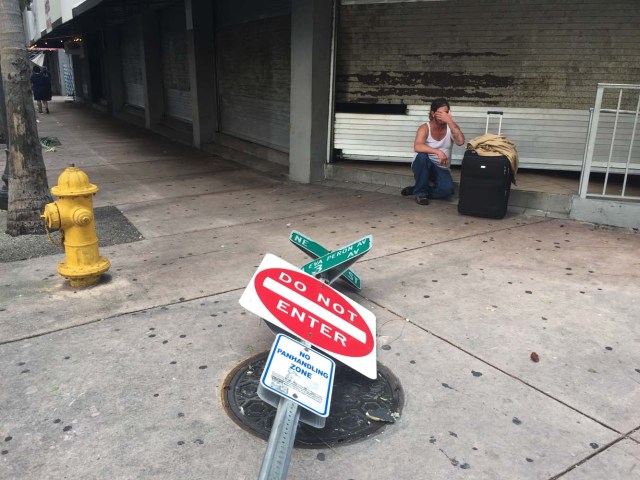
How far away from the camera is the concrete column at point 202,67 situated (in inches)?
440

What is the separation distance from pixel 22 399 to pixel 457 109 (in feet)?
→ 21.6

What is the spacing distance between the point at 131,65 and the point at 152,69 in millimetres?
4164

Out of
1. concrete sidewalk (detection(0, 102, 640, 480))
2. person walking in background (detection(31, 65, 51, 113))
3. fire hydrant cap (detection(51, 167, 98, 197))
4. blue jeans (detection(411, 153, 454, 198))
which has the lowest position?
concrete sidewalk (detection(0, 102, 640, 480))

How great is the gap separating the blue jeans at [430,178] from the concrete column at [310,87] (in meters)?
1.86

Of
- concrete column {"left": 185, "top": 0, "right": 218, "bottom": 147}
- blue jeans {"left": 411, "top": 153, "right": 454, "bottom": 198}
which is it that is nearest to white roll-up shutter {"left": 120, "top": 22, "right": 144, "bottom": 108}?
concrete column {"left": 185, "top": 0, "right": 218, "bottom": 147}

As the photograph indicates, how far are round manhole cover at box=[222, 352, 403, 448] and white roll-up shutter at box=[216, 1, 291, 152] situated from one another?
7.07 metres

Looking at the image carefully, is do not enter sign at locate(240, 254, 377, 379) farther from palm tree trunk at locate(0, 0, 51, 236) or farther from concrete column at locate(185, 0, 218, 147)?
concrete column at locate(185, 0, 218, 147)

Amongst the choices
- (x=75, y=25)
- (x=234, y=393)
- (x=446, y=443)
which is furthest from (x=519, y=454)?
(x=75, y=25)

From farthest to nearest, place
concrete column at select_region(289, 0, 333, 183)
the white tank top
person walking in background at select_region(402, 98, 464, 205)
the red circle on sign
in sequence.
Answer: concrete column at select_region(289, 0, 333, 183) → the white tank top → person walking in background at select_region(402, 98, 464, 205) → the red circle on sign

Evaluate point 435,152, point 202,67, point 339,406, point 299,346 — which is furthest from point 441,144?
point 202,67

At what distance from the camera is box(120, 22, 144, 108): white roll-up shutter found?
17.7m

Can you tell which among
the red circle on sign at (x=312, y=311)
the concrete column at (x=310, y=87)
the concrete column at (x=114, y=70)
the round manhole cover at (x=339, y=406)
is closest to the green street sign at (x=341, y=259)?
the round manhole cover at (x=339, y=406)

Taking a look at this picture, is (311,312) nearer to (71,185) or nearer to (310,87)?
(71,185)

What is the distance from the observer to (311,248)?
3871 millimetres
